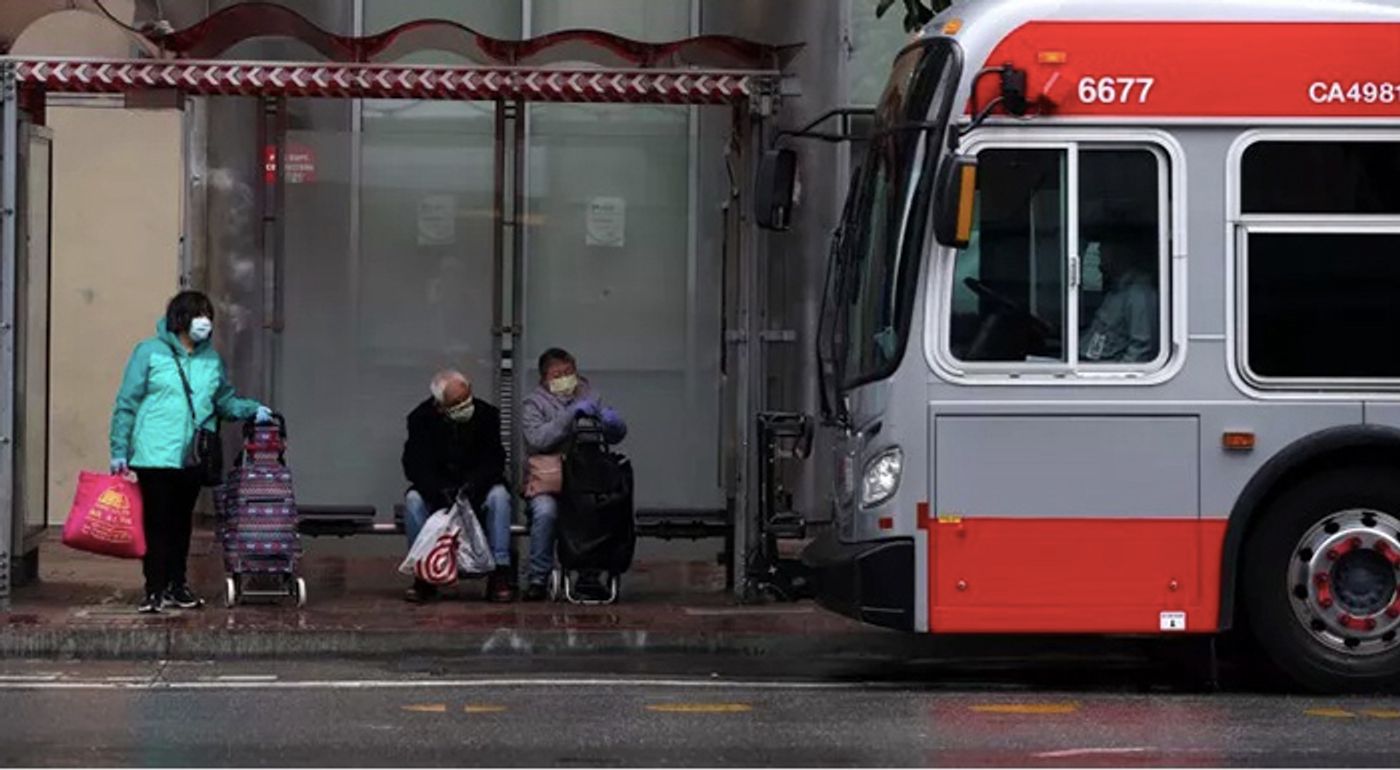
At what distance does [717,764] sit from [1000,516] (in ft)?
7.51

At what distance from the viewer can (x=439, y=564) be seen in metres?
13.3

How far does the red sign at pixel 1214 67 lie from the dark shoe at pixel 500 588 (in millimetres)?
4685

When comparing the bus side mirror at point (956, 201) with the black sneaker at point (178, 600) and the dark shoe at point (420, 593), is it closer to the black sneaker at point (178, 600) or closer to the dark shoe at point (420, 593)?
the dark shoe at point (420, 593)

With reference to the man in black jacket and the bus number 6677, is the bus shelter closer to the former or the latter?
the man in black jacket

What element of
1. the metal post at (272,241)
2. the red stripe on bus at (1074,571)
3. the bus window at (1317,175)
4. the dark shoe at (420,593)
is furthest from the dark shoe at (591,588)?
the bus window at (1317,175)

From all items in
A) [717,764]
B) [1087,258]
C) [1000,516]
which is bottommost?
[717,764]

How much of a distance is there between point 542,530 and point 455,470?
0.59 meters

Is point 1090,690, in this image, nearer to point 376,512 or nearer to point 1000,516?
point 1000,516

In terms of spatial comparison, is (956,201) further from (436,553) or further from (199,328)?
(199,328)

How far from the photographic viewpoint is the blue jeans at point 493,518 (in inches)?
533

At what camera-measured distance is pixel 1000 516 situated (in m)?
10.4

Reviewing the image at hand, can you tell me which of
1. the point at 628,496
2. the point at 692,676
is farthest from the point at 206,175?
the point at 692,676

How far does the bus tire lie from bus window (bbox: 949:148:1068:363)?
1202mm

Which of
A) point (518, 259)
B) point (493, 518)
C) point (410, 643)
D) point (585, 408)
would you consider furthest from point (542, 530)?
point (518, 259)
